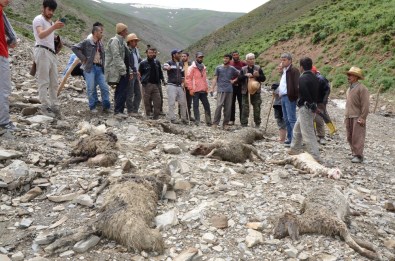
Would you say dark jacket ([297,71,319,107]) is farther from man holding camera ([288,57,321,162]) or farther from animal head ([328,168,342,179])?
animal head ([328,168,342,179])

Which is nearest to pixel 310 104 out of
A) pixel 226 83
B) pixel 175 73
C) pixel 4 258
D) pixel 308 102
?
pixel 308 102

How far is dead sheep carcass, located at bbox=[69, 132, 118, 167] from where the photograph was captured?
680 centimetres

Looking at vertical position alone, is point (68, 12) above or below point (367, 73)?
above

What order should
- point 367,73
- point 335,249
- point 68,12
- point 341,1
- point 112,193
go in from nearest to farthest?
point 335,249 < point 112,193 < point 367,73 < point 341,1 < point 68,12

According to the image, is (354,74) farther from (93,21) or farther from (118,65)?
(93,21)

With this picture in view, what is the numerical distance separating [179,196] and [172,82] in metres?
6.44

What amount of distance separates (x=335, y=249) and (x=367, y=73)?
19916 mm

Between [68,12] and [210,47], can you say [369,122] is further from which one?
[68,12]

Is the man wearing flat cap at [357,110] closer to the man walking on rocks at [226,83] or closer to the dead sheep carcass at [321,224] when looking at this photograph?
the man walking on rocks at [226,83]

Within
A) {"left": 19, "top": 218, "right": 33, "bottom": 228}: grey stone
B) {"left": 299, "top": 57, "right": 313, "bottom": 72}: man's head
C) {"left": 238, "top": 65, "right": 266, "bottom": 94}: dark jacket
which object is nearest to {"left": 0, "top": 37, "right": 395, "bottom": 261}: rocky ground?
{"left": 19, "top": 218, "right": 33, "bottom": 228}: grey stone

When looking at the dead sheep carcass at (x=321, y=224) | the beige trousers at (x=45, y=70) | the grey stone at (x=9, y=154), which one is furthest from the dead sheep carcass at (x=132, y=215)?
the beige trousers at (x=45, y=70)

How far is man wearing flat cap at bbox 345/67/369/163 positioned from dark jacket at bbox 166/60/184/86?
499cm

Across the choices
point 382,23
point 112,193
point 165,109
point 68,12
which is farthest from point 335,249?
point 68,12

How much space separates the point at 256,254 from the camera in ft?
15.6
